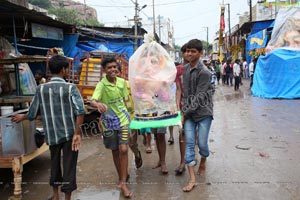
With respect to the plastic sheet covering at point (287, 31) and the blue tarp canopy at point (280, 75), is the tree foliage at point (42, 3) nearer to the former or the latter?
the plastic sheet covering at point (287, 31)

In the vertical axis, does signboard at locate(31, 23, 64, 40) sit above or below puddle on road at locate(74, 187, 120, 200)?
above

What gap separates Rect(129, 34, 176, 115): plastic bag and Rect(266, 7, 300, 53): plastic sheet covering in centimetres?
1094

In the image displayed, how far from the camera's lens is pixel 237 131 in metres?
7.51

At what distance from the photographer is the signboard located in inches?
391

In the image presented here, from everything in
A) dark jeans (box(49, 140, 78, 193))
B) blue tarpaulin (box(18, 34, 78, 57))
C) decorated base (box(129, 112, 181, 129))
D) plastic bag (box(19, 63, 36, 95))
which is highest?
blue tarpaulin (box(18, 34, 78, 57))

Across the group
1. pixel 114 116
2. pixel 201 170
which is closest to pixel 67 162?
pixel 114 116

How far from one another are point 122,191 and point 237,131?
4.18 metres

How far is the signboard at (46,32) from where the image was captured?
391 inches

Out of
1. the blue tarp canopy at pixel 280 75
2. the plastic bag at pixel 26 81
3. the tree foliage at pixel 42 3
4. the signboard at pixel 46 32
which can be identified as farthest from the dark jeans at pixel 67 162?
the tree foliage at pixel 42 3

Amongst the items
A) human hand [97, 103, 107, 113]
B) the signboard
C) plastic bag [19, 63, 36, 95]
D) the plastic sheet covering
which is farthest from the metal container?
the plastic sheet covering

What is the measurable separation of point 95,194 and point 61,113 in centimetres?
129

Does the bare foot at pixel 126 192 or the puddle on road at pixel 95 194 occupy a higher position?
the bare foot at pixel 126 192

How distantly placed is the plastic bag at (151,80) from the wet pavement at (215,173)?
101 centimetres

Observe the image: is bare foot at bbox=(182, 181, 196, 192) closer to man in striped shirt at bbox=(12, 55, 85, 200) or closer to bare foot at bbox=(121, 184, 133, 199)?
bare foot at bbox=(121, 184, 133, 199)
